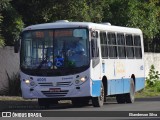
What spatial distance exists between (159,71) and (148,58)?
8.43 ft

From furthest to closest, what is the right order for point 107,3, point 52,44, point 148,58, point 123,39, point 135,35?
point 148,58 → point 107,3 → point 135,35 → point 123,39 → point 52,44

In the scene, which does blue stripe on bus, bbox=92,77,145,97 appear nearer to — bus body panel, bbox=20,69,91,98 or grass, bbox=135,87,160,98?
bus body panel, bbox=20,69,91,98

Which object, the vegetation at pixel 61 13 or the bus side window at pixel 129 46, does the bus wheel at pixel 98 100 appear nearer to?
the bus side window at pixel 129 46

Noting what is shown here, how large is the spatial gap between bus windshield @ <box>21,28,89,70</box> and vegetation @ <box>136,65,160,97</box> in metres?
12.3

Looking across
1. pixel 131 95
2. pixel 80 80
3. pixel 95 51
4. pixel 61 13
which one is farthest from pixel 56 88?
pixel 61 13

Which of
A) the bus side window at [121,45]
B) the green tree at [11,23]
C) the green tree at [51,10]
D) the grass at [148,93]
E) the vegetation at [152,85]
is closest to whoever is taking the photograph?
the bus side window at [121,45]

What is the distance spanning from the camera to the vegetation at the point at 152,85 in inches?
1447

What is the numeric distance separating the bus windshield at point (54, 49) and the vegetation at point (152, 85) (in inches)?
485

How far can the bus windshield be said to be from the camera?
24172mm

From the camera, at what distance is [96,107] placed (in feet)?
82.2

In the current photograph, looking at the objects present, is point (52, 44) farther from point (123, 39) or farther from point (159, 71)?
point (159, 71)

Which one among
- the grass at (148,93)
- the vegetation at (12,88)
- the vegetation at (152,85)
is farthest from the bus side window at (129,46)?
the vegetation at (152,85)

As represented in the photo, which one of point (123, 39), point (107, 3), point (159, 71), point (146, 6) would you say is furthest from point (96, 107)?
point (159, 71)

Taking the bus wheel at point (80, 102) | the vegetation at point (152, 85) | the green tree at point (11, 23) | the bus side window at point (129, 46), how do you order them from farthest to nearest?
the vegetation at point (152, 85)
the green tree at point (11, 23)
the bus side window at point (129, 46)
the bus wheel at point (80, 102)
